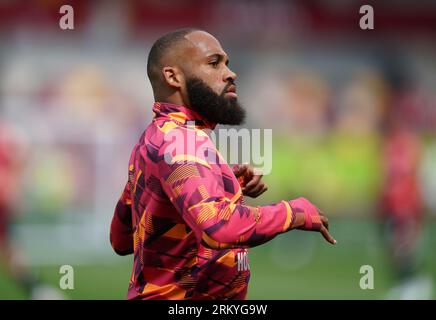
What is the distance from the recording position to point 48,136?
1491 cm

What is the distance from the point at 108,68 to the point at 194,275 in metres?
12.7

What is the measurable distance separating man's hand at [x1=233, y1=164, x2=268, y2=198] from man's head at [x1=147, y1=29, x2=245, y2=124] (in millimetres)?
310

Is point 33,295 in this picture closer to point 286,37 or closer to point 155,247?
point 155,247

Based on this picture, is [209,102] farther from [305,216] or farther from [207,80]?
[305,216]

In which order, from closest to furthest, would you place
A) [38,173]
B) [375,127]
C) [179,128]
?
[179,128] < [38,173] < [375,127]

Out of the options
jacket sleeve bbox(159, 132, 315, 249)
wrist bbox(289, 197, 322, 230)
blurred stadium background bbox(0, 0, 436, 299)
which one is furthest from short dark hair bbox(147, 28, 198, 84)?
blurred stadium background bbox(0, 0, 436, 299)

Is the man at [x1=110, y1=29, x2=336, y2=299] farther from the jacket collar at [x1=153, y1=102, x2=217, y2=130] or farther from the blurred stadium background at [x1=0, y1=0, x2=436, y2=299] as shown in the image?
the blurred stadium background at [x1=0, y1=0, x2=436, y2=299]

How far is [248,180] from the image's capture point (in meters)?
3.92

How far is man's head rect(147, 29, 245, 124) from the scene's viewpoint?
3594 millimetres

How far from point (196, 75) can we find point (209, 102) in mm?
125

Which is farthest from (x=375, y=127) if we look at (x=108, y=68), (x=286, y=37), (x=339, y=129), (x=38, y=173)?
(x=38, y=173)

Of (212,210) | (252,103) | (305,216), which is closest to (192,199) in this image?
(212,210)

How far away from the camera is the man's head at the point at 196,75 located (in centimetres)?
359

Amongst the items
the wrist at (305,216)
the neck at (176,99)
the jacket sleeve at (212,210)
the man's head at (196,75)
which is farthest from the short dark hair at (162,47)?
the wrist at (305,216)
